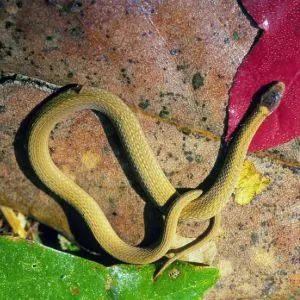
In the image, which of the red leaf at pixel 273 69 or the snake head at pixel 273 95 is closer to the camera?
the red leaf at pixel 273 69

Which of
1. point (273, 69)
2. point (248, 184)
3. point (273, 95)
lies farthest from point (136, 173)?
point (273, 69)

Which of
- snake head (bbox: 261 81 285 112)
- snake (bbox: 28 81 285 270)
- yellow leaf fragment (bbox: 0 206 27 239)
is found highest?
snake head (bbox: 261 81 285 112)

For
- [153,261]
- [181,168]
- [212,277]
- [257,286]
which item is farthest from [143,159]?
[257,286]

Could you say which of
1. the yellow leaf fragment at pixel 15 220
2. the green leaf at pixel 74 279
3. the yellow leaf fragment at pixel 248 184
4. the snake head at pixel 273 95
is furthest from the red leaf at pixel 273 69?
the yellow leaf fragment at pixel 15 220

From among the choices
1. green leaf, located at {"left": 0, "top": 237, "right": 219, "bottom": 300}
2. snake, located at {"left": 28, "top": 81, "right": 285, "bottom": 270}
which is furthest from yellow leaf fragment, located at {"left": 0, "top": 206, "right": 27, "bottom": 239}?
snake, located at {"left": 28, "top": 81, "right": 285, "bottom": 270}

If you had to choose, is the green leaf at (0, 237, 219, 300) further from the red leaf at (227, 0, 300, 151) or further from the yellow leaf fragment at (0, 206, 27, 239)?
the red leaf at (227, 0, 300, 151)

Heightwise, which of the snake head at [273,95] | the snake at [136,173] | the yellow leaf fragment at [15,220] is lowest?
the yellow leaf fragment at [15,220]

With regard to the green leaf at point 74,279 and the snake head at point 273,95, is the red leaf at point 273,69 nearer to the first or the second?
the snake head at point 273,95

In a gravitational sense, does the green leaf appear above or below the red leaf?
below
